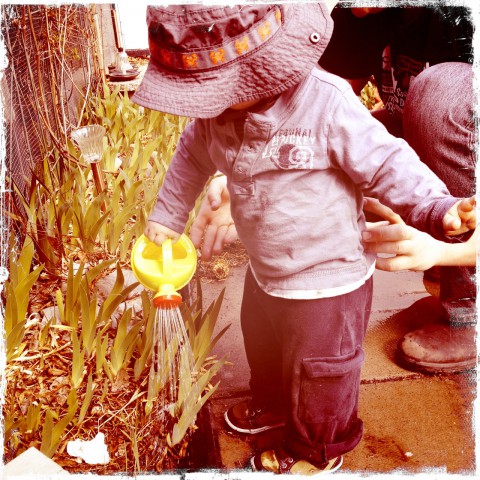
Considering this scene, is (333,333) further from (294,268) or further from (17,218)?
(17,218)

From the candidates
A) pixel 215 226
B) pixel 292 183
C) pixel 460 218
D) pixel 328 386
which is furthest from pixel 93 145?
pixel 460 218

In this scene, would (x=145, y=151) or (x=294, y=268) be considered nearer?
(x=294, y=268)

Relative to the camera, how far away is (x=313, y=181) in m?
1.13

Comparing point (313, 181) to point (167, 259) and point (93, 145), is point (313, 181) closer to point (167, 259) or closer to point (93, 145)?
point (167, 259)

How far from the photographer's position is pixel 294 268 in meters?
1.19

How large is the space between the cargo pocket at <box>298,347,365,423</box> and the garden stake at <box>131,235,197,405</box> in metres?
0.35

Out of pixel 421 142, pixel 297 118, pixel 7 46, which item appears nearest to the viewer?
pixel 297 118

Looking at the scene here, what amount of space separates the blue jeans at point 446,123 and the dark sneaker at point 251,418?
0.70m

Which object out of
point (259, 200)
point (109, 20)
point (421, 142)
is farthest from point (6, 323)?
point (109, 20)

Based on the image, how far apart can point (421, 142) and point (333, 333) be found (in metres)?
0.66

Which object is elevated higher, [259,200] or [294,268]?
[259,200]

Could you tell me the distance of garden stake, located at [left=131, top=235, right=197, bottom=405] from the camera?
1167 millimetres

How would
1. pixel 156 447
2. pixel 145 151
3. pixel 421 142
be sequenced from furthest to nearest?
pixel 145 151 → pixel 421 142 → pixel 156 447

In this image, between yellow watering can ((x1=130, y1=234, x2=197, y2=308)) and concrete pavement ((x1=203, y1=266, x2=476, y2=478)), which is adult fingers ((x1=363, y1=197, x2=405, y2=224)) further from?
concrete pavement ((x1=203, y1=266, x2=476, y2=478))
